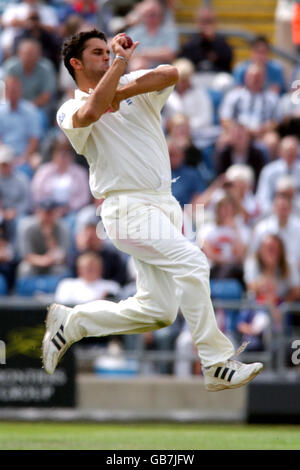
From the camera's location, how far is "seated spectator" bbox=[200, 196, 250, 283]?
1228 cm

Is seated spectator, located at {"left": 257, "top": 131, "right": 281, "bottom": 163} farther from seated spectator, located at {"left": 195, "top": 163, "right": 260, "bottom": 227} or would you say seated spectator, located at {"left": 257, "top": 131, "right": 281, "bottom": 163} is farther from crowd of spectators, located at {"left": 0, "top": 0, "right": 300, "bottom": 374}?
seated spectator, located at {"left": 195, "top": 163, "right": 260, "bottom": 227}

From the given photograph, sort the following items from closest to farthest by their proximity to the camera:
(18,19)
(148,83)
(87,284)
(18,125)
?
(148,83), (87,284), (18,125), (18,19)

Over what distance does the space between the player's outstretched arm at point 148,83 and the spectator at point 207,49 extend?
8514mm

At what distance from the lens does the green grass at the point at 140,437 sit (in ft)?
26.7

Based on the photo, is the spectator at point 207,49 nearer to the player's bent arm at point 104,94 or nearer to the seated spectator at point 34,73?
the seated spectator at point 34,73

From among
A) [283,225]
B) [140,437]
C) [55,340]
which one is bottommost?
[140,437]

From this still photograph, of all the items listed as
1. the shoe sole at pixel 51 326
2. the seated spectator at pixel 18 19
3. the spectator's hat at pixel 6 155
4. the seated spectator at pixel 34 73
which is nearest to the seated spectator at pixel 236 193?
the spectator's hat at pixel 6 155

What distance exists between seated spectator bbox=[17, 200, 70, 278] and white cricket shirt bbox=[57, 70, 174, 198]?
5301 mm

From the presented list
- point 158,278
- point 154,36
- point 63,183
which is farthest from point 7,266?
point 158,278

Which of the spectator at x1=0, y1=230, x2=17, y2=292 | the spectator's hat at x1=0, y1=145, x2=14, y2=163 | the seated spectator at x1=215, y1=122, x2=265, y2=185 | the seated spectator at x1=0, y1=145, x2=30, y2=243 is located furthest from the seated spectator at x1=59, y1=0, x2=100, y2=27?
the spectator at x1=0, y1=230, x2=17, y2=292

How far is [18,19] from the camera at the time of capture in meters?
16.0

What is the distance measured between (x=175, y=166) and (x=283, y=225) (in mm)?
1718

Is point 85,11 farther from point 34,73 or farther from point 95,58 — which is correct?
point 95,58

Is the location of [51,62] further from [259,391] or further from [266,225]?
[259,391]
